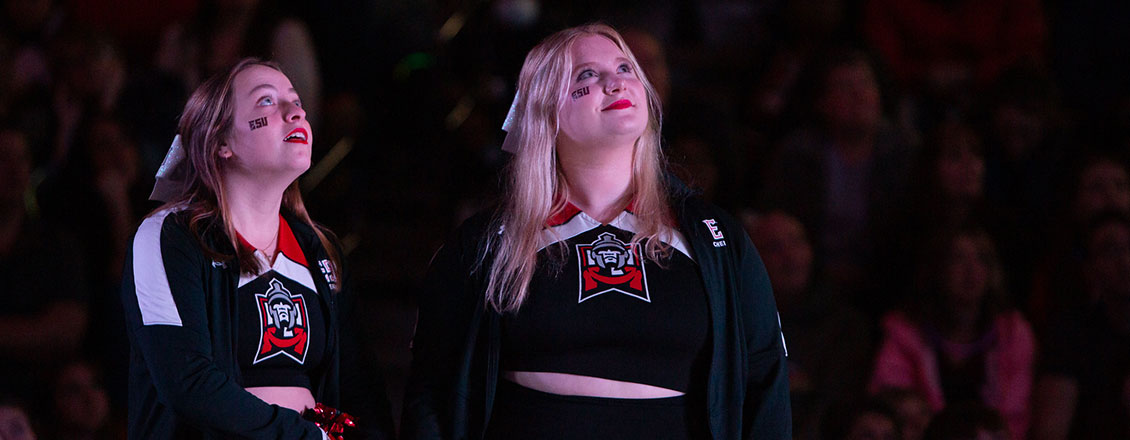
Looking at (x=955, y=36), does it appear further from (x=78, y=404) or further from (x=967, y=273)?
(x=78, y=404)

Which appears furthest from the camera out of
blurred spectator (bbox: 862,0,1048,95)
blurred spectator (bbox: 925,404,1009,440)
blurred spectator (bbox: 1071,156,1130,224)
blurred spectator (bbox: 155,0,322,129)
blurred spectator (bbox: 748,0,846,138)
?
blurred spectator (bbox: 862,0,1048,95)

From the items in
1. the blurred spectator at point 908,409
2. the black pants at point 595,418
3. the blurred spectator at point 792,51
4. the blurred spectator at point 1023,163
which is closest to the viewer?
the black pants at point 595,418

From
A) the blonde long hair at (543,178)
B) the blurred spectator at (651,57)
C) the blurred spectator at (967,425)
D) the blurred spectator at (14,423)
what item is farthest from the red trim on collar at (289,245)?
the blurred spectator at (651,57)

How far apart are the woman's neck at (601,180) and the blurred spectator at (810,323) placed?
197 centimetres

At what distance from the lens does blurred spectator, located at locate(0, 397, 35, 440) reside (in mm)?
4062

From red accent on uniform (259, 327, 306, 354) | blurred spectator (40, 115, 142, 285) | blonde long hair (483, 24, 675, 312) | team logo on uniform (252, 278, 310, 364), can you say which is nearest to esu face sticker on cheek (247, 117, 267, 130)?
team logo on uniform (252, 278, 310, 364)

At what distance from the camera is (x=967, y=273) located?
484 cm

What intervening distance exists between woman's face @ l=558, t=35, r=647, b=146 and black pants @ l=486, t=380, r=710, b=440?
0.61 m

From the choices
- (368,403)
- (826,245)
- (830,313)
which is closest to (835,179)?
(826,245)

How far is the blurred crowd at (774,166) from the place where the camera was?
4715 millimetres

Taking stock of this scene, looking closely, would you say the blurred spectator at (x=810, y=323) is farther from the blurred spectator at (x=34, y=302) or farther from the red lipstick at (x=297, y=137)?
the blurred spectator at (x=34, y=302)

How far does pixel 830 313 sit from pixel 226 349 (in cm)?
280

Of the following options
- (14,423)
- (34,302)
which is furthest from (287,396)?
(34,302)

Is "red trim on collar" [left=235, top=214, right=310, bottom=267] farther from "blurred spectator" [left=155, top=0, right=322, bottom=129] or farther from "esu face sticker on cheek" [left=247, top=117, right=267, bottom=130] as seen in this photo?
"blurred spectator" [left=155, top=0, right=322, bottom=129]
